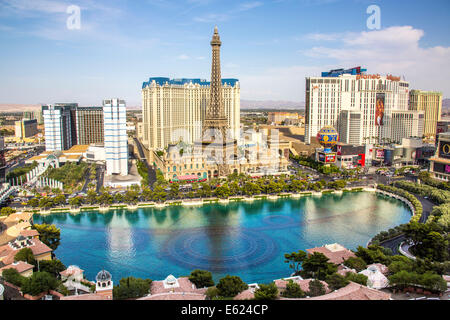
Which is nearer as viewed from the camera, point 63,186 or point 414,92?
point 63,186

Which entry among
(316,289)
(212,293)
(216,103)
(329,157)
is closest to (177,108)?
(216,103)

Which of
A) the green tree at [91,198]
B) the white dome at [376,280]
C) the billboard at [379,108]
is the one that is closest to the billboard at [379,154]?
the billboard at [379,108]

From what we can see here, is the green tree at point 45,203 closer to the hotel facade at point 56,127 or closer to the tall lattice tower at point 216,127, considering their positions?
the tall lattice tower at point 216,127

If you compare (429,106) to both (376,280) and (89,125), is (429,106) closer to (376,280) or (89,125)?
(89,125)
